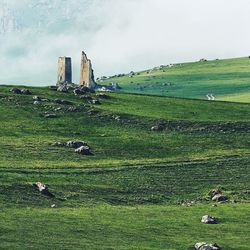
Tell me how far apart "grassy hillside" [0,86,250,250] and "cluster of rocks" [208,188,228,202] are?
42.1 inches

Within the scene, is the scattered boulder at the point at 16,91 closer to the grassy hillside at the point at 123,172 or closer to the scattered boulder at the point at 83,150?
the grassy hillside at the point at 123,172

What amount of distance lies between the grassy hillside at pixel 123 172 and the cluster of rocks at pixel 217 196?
3.51ft

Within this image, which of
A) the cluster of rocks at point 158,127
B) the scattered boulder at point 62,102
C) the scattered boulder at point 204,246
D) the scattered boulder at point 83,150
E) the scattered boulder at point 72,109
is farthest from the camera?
the scattered boulder at point 62,102

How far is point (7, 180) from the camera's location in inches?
4003

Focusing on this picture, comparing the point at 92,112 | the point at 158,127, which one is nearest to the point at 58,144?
the point at 158,127

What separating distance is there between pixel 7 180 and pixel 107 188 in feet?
36.8

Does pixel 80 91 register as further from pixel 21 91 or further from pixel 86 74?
pixel 86 74

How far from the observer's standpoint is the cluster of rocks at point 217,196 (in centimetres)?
10754

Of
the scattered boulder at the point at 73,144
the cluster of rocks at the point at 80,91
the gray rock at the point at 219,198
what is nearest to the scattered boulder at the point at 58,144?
the scattered boulder at the point at 73,144

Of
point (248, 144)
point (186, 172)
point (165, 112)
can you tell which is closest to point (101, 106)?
point (165, 112)

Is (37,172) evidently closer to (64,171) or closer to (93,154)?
(64,171)

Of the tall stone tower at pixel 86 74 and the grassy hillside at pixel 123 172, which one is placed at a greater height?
the tall stone tower at pixel 86 74

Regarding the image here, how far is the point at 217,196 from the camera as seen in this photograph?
108 meters

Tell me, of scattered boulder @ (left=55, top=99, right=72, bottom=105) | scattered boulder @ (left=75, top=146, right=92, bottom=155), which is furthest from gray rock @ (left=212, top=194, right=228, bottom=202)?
scattered boulder @ (left=55, top=99, right=72, bottom=105)
